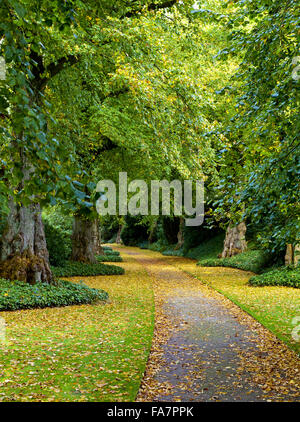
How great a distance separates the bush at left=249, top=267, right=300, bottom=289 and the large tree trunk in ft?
24.9

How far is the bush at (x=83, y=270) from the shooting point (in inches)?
660

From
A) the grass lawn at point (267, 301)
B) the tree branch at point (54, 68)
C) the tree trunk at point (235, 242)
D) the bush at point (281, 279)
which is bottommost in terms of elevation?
the grass lawn at point (267, 301)

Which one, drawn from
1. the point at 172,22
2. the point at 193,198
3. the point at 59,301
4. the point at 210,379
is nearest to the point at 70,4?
the point at 210,379

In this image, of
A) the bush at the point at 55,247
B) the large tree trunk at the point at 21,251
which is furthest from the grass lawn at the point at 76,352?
the bush at the point at 55,247

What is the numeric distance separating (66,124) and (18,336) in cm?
598

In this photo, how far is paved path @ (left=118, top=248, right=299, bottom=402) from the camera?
511 cm

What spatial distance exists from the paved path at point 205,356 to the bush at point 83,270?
21.4 ft

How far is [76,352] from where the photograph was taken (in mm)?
6664

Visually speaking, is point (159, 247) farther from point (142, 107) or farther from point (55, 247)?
point (142, 107)

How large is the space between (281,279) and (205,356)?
8.58 meters

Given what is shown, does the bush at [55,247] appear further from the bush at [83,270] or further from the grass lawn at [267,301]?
the grass lawn at [267,301]

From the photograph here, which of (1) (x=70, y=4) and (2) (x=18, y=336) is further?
(2) (x=18, y=336)
